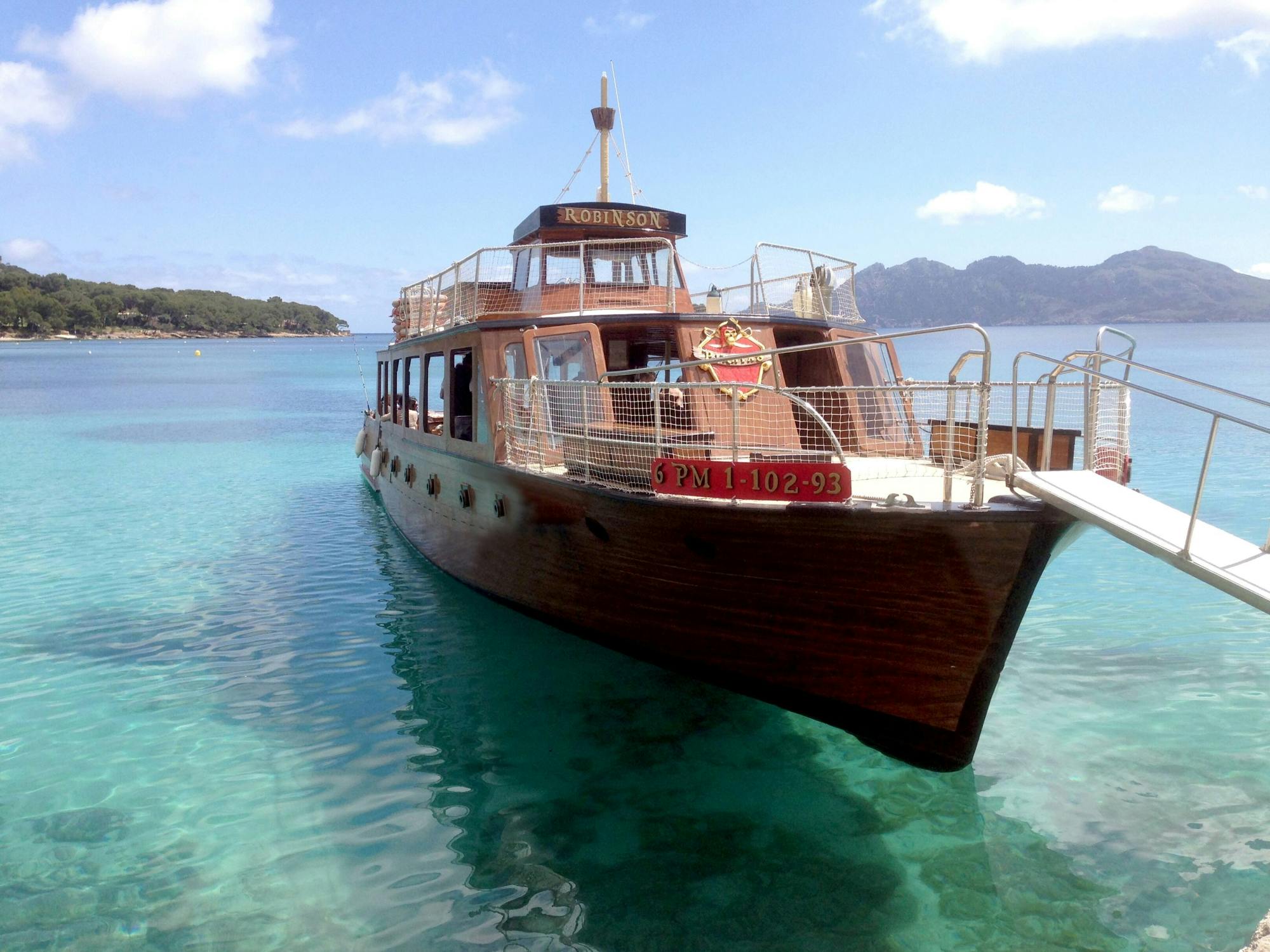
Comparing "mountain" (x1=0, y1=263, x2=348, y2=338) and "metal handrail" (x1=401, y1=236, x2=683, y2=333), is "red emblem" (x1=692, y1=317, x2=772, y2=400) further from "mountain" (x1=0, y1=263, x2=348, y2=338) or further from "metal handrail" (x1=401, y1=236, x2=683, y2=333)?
"mountain" (x1=0, y1=263, x2=348, y2=338)

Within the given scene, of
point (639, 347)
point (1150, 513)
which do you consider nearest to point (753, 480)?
point (1150, 513)

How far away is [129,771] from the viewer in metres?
7.34

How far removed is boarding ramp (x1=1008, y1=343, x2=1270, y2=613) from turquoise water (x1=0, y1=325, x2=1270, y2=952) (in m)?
2.22

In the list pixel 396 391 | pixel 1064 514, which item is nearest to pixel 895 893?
pixel 1064 514

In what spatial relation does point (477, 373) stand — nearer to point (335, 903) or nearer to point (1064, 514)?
point (335, 903)

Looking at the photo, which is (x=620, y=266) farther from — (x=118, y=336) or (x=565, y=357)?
(x=118, y=336)

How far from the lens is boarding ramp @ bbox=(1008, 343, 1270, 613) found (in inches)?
193

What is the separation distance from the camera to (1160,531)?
5.29 meters

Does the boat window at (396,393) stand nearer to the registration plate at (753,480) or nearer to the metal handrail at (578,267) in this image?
the metal handrail at (578,267)

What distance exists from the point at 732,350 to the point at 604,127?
20.4 ft

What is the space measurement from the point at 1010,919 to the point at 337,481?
65.0ft

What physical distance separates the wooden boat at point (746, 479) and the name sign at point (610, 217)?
0.03 metres

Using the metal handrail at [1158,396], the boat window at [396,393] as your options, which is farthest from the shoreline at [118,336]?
the metal handrail at [1158,396]

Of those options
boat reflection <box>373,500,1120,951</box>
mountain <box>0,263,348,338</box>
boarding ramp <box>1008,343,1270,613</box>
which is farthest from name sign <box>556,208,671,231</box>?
mountain <box>0,263,348,338</box>
